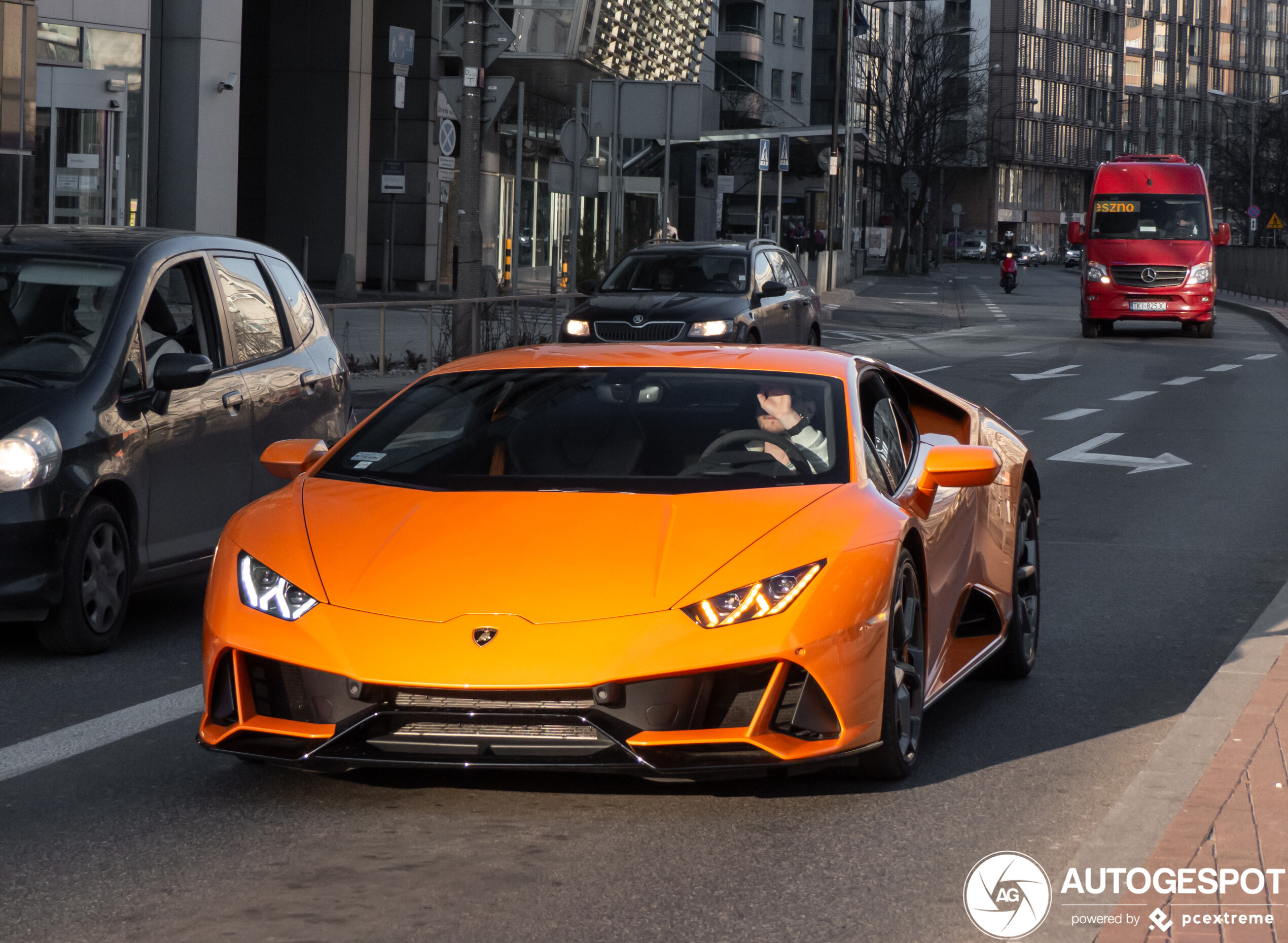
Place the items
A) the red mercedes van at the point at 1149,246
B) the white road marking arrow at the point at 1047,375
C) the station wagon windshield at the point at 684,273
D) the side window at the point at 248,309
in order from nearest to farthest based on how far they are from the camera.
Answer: the side window at the point at 248,309, the station wagon windshield at the point at 684,273, the white road marking arrow at the point at 1047,375, the red mercedes van at the point at 1149,246

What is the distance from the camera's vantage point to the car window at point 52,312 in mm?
7418

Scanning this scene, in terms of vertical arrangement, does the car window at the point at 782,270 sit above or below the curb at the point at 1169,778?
above

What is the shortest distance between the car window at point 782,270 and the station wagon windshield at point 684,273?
0.86m

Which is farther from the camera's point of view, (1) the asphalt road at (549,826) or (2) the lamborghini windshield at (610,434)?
(2) the lamborghini windshield at (610,434)

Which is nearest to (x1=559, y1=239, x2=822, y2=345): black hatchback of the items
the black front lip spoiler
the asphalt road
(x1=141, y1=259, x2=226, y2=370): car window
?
(x1=141, y1=259, x2=226, y2=370): car window

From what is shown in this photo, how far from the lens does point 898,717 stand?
5.25 metres

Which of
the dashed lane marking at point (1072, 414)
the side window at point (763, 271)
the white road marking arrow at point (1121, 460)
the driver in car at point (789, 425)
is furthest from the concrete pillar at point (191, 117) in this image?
the driver in car at point (789, 425)

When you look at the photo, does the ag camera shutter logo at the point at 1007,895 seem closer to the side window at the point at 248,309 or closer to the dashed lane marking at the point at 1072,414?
the side window at the point at 248,309

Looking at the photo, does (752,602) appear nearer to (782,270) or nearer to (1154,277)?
(782,270)

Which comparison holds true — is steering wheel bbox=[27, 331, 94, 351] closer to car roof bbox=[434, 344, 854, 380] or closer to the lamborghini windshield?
car roof bbox=[434, 344, 854, 380]

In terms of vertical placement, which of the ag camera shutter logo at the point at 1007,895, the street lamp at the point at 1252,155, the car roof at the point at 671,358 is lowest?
the ag camera shutter logo at the point at 1007,895

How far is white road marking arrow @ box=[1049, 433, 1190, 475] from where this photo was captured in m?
14.6

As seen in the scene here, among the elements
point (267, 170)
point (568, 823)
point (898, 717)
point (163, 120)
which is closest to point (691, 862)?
point (568, 823)

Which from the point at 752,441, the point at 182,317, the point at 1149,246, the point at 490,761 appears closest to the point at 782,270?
the point at 1149,246
